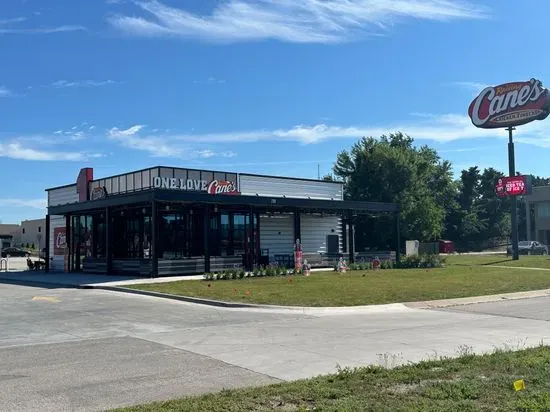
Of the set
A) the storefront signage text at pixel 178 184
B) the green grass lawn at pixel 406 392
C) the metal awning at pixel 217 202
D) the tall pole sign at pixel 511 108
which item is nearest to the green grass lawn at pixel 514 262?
the tall pole sign at pixel 511 108

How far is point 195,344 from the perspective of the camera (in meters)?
11.0

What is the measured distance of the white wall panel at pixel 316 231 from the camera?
41.0 m

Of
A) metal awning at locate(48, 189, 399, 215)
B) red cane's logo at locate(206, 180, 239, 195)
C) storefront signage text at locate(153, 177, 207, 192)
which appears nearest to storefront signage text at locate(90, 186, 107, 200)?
metal awning at locate(48, 189, 399, 215)

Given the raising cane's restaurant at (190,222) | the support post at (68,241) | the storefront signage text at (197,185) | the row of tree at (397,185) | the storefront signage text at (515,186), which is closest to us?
the raising cane's restaurant at (190,222)

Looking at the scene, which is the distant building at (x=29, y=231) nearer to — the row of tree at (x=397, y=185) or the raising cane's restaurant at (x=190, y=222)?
the row of tree at (x=397, y=185)

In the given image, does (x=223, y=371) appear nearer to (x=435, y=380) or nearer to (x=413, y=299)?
(x=435, y=380)

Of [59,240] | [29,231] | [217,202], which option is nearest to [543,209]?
[217,202]

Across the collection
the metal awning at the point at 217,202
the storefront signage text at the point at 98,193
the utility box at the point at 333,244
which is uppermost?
the storefront signage text at the point at 98,193

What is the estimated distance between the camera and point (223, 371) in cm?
859

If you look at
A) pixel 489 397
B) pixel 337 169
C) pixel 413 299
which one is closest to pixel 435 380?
pixel 489 397

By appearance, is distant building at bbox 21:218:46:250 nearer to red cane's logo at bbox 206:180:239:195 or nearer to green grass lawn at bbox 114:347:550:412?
red cane's logo at bbox 206:180:239:195

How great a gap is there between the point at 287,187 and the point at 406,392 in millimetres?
33551

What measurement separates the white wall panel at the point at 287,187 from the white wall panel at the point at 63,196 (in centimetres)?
1219

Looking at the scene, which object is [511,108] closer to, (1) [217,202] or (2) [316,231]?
(2) [316,231]
